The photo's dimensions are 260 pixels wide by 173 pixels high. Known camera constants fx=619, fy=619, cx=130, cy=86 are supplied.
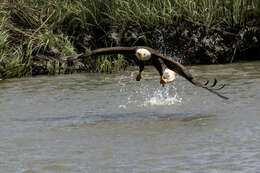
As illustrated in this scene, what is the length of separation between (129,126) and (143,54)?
944 millimetres

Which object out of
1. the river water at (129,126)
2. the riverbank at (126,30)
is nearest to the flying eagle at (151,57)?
the river water at (129,126)

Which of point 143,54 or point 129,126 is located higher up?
point 143,54

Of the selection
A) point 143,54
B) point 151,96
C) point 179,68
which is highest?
point 143,54

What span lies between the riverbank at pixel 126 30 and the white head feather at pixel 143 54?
468 centimetres

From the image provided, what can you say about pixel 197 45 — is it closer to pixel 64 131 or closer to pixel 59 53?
pixel 59 53

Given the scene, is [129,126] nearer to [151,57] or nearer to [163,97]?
[151,57]

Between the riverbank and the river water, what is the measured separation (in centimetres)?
148


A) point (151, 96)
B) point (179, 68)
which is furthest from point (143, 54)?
point (151, 96)

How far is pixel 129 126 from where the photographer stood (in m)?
7.21

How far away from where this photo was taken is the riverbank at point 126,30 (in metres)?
12.7

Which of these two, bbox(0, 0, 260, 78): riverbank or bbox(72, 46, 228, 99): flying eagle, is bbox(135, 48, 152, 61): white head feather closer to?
bbox(72, 46, 228, 99): flying eagle

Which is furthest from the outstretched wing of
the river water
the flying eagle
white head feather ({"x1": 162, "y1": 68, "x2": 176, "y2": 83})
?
the river water

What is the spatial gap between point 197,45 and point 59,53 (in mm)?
2927

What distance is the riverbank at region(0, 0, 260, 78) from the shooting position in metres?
12.7
